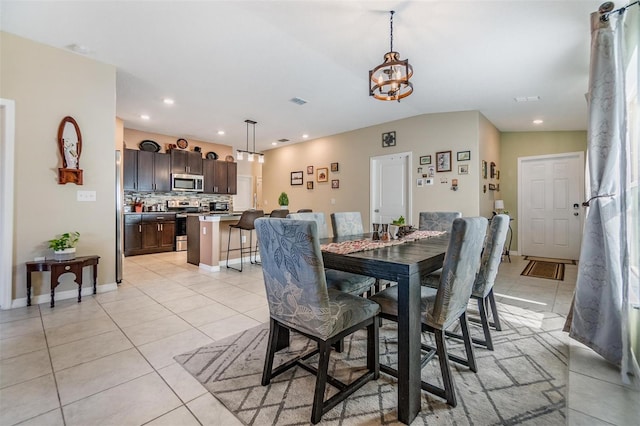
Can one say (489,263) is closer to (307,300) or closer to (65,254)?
(307,300)

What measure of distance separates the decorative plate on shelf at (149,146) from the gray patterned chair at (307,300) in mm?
6113

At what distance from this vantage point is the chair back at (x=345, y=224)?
2.94 metres

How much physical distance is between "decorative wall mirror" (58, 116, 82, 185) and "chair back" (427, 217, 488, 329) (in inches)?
149

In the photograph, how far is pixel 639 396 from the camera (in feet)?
5.14

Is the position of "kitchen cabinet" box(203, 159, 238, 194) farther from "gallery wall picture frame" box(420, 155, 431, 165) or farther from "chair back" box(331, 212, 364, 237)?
"chair back" box(331, 212, 364, 237)

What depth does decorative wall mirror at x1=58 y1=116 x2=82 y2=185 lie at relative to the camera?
10.0 ft

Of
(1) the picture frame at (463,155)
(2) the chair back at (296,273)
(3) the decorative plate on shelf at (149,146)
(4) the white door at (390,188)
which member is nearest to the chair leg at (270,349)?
(2) the chair back at (296,273)

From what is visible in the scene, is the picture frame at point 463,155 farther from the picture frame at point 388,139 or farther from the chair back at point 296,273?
the chair back at point 296,273

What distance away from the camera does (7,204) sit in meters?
2.80

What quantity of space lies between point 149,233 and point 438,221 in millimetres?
5643

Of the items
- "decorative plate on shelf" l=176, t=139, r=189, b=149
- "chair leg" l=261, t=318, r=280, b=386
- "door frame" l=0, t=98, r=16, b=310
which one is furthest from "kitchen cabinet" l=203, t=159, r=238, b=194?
"chair leg" l=261, t=318, r=280, b=386

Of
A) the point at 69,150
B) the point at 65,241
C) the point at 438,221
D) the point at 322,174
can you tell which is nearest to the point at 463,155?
the point at 438,221

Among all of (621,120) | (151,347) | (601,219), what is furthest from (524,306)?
(151,347)

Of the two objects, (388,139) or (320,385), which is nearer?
(320,385)
